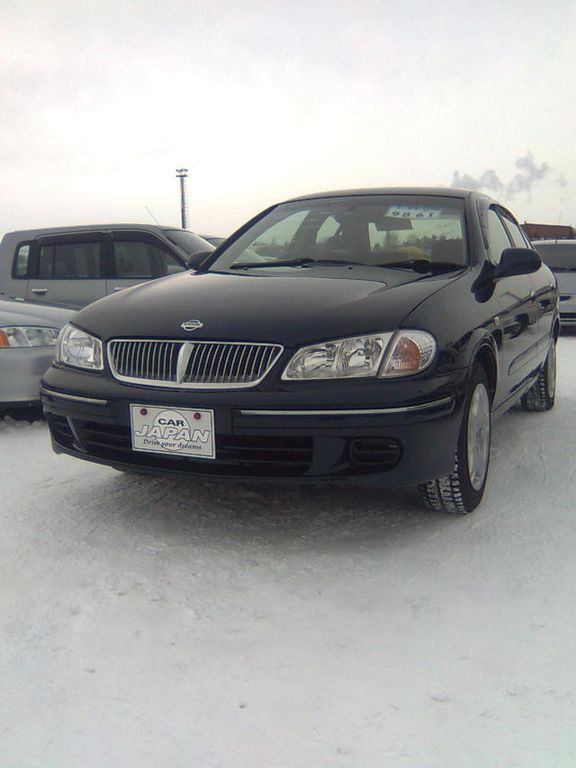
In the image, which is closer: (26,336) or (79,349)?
(79,349)

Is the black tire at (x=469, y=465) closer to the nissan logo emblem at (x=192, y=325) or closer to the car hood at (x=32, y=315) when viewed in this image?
the nissan logo emblem at (x=192, y=325)

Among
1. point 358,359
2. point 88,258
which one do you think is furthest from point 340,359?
point 88,258

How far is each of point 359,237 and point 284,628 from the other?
2202 mm

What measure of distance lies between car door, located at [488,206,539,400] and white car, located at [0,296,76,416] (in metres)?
2.85

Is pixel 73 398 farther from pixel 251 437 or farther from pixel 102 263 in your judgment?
pixel 102 263

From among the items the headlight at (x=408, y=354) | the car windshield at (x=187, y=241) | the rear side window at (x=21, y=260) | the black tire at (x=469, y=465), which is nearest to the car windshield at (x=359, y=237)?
the black tire at (x=469, y=465)

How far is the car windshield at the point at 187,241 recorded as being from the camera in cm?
778

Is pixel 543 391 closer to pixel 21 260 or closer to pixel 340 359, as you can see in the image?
pixel 340 359

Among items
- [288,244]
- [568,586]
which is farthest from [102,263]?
[568,586]

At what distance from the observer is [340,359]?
286 centimetres

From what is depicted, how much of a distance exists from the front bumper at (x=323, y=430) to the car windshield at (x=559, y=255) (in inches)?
357

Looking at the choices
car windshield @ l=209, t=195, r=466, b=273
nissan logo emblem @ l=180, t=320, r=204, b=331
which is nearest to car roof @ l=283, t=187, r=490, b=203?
car windshield @ l=209, t=195, r=466, b=273

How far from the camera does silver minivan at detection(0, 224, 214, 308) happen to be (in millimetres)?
7734

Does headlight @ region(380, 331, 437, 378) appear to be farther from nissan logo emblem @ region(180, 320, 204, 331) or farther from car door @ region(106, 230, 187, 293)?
car door @ region(106, 230, 187, 293)
